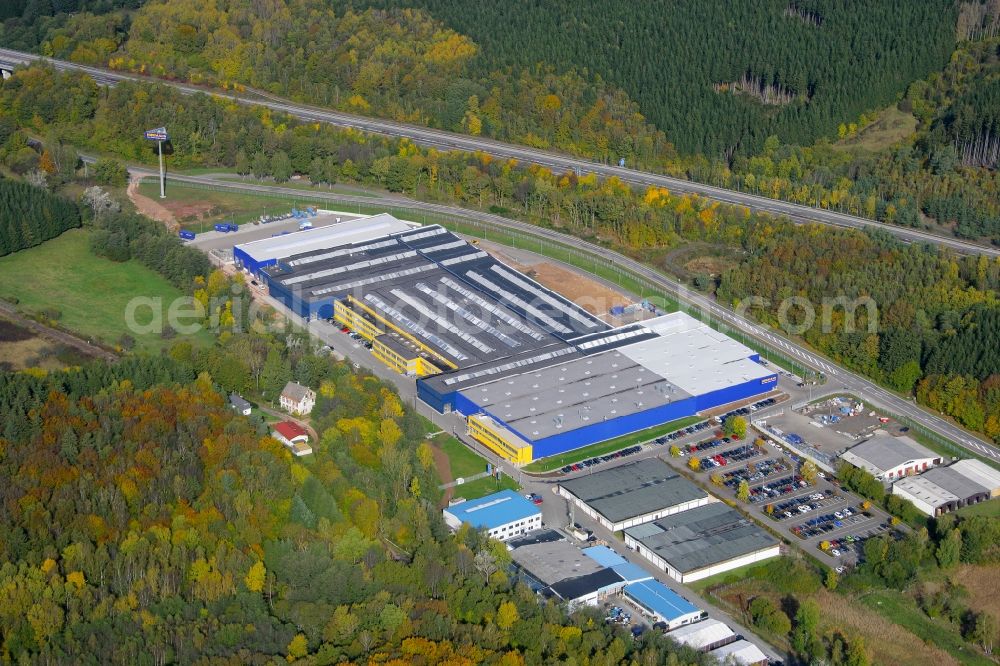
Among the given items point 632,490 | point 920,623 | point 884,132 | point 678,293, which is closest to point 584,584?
point 632,490

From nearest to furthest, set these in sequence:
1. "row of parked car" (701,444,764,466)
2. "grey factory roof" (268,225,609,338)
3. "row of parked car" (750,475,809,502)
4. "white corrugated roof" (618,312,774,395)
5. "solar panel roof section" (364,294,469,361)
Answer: "row of parked car" (750,475,809,502), "row of parked car" (701,444,764,466), "white corrugated roof" (618,312,774,395), "solar panel roof section" (364,294,469,361), "grey factory roof" (268,225,609,338)

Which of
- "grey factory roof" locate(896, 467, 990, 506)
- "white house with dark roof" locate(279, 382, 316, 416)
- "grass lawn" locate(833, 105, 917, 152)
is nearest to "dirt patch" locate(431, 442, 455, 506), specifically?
"white house with dark roof" locate(279, 382, 316, 416)

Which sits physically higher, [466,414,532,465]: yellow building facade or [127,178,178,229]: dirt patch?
[127,178,178,229]: dirt patch

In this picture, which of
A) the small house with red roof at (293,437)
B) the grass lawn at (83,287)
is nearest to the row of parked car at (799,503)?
the small house with red roof at (293,437)

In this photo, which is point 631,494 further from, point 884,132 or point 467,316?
point 884,132

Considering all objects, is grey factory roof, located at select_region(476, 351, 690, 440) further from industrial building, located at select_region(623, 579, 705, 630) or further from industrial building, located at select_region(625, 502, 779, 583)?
industrial building, located at select_region(623, 579, 705, 630)
